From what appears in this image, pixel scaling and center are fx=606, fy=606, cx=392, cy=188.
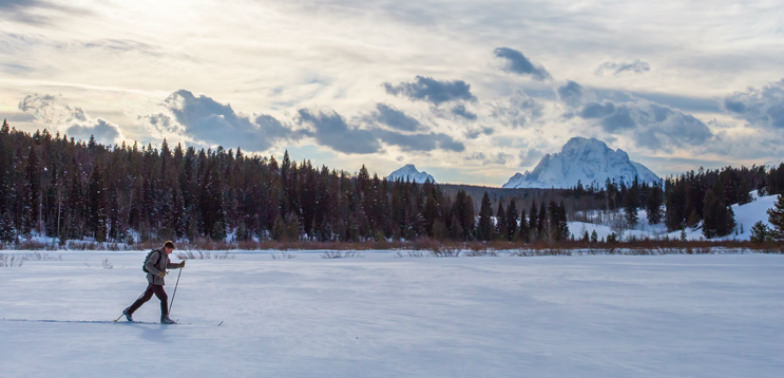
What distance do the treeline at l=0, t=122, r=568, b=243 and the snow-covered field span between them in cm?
5178

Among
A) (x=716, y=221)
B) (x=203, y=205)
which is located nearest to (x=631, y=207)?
(x=716, y=221)

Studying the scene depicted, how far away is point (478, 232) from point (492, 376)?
9665cm

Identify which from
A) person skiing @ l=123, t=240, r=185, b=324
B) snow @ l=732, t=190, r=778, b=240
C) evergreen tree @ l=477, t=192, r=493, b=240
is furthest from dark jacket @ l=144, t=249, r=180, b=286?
snow @ l=732, t=190, r=778, b=240

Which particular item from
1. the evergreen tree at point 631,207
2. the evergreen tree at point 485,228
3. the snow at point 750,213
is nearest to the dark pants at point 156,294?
the evergreen tree at point 485,228

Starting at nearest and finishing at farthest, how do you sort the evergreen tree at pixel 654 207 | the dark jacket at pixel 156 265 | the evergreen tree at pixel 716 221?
the dark jacket at pixel 156 265, the evergreen tree at pixel 716 221, the evergreen tree at pixel 654 207

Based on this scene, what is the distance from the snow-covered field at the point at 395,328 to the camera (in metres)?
9.16

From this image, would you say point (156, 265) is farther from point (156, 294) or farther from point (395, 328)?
point (395, 328)

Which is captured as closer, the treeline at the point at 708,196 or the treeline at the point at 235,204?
the treeline at the point at 235,204

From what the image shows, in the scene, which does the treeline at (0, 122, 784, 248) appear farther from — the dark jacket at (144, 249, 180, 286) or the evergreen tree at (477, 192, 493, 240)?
the dark jacket at (144, 249, 180, 286)

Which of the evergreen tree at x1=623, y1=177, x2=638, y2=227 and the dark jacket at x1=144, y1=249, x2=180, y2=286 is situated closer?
the dark jacket at x1=144, y1=249, x2=180, y2=286

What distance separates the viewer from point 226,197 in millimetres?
91750

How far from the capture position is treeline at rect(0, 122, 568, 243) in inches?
3039

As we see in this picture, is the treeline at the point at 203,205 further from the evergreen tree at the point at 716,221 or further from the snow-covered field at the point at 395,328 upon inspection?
the snow-covered field at the point at 395,328

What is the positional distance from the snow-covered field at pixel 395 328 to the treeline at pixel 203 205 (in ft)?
170
